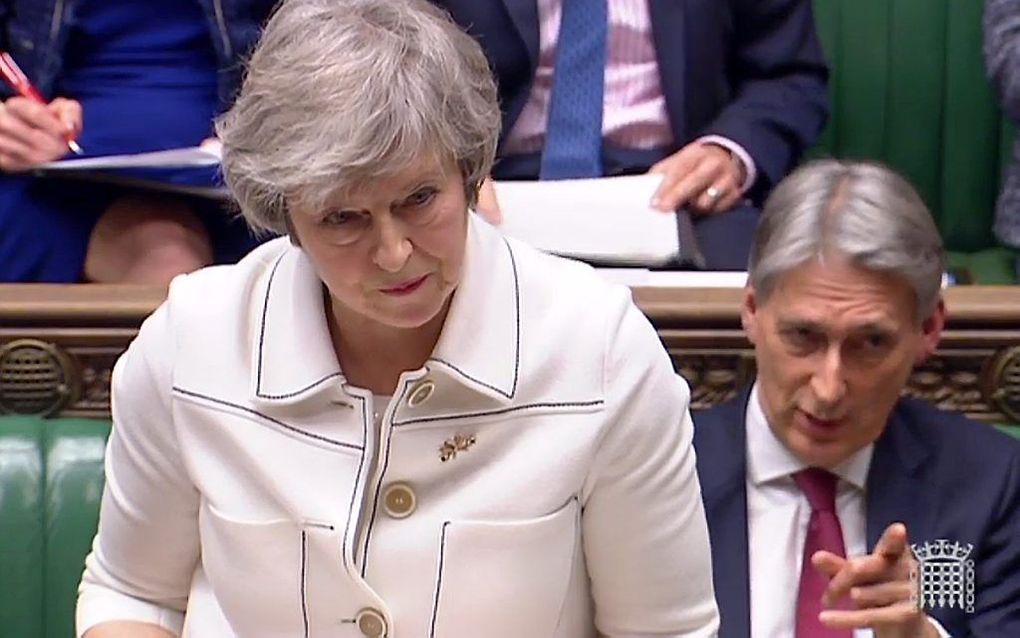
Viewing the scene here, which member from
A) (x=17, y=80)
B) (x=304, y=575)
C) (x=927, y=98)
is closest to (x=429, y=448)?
(x=304, y=575)

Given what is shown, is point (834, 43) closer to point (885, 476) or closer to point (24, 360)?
point (885, 476)

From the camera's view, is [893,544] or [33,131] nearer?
[893,544]

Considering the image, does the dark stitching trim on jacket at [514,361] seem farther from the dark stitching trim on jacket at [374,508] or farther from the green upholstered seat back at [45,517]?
the green upholstered seat back at [45,517]

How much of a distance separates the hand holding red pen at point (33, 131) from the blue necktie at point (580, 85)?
58 centimetres

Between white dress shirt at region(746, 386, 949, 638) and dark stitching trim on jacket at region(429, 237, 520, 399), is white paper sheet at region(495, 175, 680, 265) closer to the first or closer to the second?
white dress shirt at region(746, 386, 949, 638)

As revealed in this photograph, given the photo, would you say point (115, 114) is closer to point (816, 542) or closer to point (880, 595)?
point (816, 542)

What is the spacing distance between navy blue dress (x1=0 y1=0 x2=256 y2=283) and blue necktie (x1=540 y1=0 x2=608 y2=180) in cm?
41

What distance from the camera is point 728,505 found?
171 cm

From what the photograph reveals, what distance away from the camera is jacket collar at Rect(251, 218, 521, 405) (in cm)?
127

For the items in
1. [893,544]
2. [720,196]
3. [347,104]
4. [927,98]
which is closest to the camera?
[347,104]

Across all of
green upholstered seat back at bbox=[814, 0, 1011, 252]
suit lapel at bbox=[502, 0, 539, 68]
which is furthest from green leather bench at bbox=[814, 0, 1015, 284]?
Result: suit lapel at bbox=[502, 0, 539, 68]

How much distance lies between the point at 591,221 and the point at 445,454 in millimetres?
721

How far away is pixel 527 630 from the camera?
131 centimetres

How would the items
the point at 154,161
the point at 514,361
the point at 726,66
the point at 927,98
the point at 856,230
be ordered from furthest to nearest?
the point at 927,98, the point at 726,66, the point at 154,161, the point at 856,230, the point at 514,361
